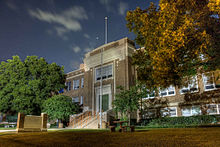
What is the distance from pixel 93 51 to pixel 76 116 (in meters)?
11.9

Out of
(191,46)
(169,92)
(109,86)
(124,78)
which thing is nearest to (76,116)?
(109,86)

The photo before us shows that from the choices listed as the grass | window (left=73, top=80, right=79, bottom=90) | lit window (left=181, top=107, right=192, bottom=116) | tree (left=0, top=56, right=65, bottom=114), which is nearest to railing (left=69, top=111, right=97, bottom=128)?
tree (left=0, top=56, right=65, bottom=114)

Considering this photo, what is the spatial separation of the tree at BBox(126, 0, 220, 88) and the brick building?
22.6 ft

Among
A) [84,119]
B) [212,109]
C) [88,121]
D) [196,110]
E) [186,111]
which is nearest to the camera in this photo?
[212,109]

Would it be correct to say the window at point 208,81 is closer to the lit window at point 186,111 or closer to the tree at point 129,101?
the lit window at point 186,111

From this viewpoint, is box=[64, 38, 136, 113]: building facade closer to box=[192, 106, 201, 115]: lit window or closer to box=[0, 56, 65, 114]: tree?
box=[0, 56, 65, 114]: tree

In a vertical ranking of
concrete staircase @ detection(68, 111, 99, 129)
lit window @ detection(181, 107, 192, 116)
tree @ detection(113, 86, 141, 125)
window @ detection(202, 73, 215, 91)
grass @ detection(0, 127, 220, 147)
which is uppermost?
window @ detection(202, 73, 215, 91)

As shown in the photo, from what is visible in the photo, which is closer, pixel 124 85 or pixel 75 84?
pixel 124 85

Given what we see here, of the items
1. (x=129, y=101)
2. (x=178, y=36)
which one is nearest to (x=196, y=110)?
(x=129, y=101)

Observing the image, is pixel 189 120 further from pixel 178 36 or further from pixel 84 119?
pixel 84 119

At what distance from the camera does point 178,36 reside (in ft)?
35.4

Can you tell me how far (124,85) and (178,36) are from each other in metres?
17.9

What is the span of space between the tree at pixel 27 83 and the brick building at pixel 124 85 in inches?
228

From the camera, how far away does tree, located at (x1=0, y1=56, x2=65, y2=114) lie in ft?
88.5
